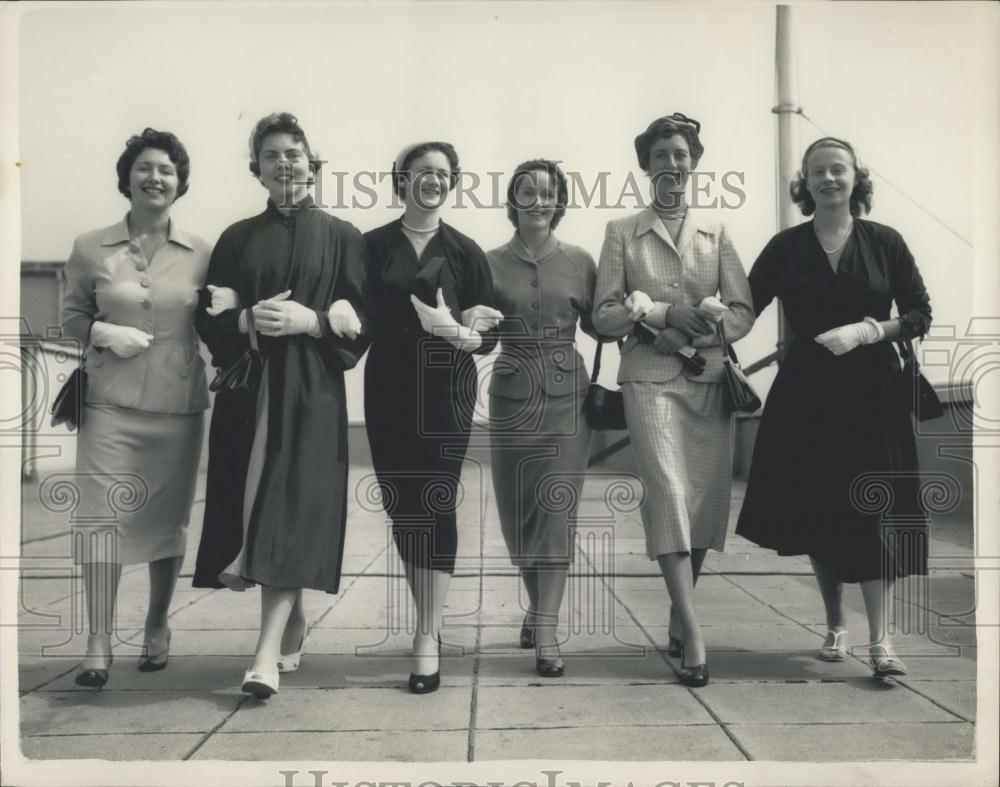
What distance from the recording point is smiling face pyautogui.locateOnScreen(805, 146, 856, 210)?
13.0 feet

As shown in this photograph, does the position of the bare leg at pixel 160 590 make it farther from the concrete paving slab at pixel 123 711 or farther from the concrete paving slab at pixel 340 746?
the concrete paving slab at pixel 340 746

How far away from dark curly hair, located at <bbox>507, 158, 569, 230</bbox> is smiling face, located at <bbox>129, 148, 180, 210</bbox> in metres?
1.21

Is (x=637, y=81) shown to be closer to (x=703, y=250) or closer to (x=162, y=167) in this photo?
(x=703, y=250)

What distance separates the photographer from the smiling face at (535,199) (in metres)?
4.08

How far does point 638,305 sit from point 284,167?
1.31m

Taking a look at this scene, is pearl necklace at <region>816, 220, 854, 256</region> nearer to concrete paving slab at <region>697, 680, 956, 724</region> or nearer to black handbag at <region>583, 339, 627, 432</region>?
black handbag at <region>583, 339, 627, 432</region>

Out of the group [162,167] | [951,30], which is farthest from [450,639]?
[951,30]

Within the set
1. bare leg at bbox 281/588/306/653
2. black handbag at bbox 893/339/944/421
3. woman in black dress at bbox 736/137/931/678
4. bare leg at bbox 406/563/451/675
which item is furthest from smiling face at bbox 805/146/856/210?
bare leg at bbox 281/588/306/653

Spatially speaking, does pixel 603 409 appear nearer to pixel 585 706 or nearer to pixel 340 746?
pixel 585 706

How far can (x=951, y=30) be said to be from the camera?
369 cm

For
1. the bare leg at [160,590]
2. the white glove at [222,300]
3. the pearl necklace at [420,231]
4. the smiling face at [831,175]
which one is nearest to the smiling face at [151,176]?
the white glove at [222,300]

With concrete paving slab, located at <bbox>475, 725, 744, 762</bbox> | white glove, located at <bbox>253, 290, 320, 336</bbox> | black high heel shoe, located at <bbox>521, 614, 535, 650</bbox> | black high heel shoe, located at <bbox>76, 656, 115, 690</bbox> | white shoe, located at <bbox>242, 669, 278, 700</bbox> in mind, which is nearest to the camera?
concrete paving slab, located at <bbox>475, 725, 744, 762</bbox>

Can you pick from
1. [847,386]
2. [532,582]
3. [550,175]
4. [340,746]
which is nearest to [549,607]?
[532,582]

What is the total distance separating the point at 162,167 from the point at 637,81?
169 centimetres
